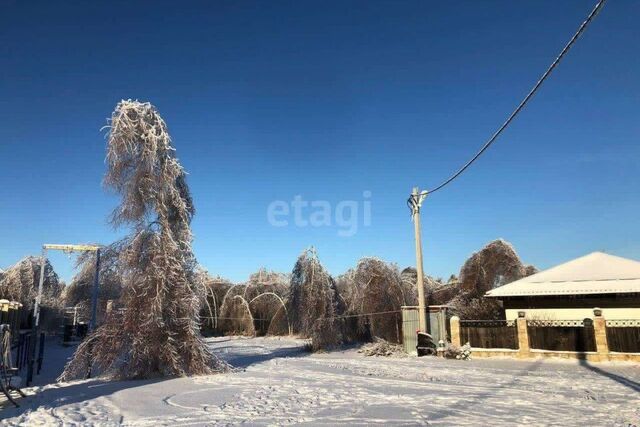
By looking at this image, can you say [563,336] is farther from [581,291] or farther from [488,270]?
[488,270]

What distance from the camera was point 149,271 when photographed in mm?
12500

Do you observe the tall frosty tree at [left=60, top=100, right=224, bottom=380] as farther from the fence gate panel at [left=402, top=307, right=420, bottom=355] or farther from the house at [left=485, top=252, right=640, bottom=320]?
the house at [left=485, top=252, right=640, bottom=320]

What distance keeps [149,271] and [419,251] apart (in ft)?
35.1

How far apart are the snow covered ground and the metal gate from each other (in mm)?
4753

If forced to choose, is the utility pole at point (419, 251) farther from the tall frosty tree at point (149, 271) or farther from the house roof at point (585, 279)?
the tall frosty tree at point (149, 271)

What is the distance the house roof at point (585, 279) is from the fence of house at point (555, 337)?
10.6 ft

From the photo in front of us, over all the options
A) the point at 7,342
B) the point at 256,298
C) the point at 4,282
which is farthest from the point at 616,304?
the point at 4,282

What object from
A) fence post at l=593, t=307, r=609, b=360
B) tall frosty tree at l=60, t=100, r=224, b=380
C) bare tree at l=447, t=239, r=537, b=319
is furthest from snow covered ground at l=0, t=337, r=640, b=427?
bare tree at l=447, t=239, r=537, b=319

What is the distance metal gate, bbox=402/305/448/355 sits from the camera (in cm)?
1875

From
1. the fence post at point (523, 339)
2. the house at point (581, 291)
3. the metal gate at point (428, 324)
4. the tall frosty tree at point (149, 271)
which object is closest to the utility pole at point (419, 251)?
the metal gate at point (428, 324)

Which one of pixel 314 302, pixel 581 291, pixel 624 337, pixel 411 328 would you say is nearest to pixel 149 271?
pixel 314 302

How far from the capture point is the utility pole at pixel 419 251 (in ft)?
61.1

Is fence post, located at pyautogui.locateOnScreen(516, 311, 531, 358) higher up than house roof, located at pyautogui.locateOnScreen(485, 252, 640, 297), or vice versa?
house roof, located at pyautogui.locateOnScreen(485, 252, 640, 297)

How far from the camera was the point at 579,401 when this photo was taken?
28.6 ft
